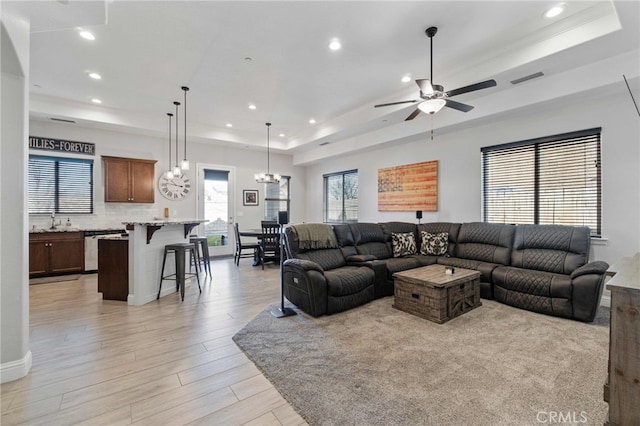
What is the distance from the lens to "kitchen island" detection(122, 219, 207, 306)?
3.85 m

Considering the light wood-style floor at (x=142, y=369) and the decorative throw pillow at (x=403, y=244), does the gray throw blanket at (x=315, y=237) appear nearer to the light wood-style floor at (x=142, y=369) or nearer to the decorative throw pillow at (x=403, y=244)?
the light wood-style floor at (x=142, y=369)

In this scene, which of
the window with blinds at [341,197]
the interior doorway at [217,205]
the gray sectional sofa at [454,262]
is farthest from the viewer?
the window with blinds at [341,197]

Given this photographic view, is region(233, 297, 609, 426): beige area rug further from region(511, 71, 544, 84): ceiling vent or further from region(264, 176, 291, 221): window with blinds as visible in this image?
region(264, 176, 291, 221): window with blinds

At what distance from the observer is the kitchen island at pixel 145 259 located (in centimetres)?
385

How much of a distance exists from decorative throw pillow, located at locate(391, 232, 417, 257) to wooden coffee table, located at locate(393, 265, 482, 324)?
44.3 inches

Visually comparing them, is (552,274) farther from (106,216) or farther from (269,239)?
(106,216)

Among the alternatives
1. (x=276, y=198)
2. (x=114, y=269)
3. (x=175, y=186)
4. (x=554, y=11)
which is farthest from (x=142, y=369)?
(x=276, y=198)

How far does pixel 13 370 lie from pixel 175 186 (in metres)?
5.37

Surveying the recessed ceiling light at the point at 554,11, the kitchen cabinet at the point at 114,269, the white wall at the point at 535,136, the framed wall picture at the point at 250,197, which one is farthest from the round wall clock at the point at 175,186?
the recessed ceiling light at the point at 554,11

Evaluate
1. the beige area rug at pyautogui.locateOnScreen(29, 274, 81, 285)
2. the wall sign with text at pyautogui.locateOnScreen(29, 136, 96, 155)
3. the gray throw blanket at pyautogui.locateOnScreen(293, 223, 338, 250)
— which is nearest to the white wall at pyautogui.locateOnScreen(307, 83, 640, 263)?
the gray throw blanket at pyautogui.locateOnScreen(293, 223, 338, 250)

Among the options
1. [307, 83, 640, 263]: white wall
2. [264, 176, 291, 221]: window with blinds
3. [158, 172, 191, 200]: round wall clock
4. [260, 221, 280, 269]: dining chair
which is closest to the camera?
[307, 83, 640, 263]: white wall

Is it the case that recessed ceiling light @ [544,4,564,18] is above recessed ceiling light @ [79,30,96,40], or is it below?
below

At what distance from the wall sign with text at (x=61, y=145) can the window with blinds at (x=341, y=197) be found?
19.3 feet

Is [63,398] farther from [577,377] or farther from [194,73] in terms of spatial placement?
[194,73]
